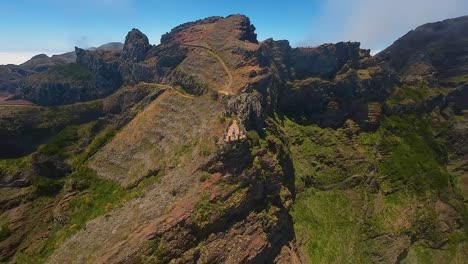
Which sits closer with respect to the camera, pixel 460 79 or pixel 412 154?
pixel 412 154

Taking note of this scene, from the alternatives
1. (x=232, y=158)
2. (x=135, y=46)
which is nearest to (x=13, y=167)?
(x=232, y=158)

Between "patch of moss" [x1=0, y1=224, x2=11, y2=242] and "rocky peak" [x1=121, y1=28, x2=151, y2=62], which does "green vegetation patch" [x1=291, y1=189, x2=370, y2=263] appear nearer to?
"patch of moss" [x1=0, y1=224, x2=11, y2=242]

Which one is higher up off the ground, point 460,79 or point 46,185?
point 460,79

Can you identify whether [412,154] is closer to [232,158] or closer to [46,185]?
[232,158]

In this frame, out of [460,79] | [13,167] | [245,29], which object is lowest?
[13,167]

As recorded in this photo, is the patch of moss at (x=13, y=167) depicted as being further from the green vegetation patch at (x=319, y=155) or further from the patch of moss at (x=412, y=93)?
the patch of moss at (x=412, y=93)

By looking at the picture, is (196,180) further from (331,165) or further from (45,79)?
(45,79)

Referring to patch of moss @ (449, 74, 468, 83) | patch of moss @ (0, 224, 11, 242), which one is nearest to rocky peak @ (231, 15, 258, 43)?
patch of moss @ (449, 74, 468, 83)
